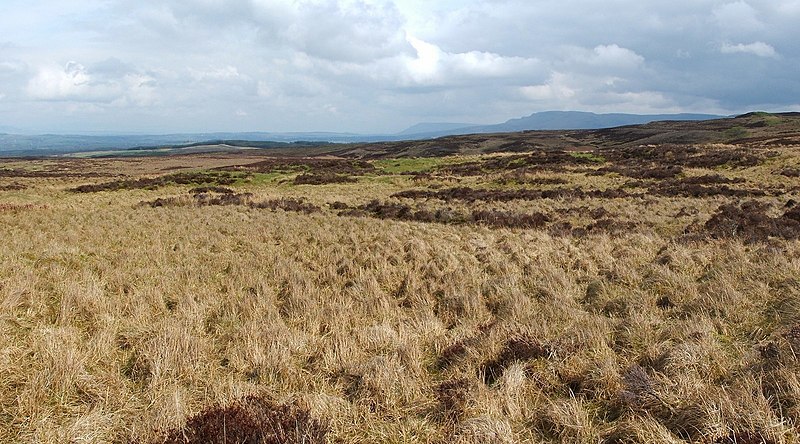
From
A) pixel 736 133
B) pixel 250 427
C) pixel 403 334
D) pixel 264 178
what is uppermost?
pixel 736 133

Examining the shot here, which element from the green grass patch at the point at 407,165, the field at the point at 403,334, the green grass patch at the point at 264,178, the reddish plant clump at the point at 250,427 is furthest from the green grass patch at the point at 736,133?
the reddish plant clump at the point at 250,427

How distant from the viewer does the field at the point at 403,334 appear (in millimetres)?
4020

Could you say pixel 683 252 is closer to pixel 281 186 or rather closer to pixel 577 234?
pixel 577 234

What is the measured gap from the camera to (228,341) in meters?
6.11

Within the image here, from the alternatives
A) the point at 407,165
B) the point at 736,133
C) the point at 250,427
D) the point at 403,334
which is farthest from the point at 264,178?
the point at 736,133

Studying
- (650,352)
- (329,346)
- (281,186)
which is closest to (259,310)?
(329,346)

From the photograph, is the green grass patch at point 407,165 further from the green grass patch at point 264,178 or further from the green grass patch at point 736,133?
the green grass patch at point 736,133

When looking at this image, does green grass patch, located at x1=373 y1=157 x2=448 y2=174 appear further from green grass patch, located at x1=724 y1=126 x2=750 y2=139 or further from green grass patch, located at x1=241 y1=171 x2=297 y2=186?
green grass patch, located at x1=724 y1=126 x2=750 y2=139

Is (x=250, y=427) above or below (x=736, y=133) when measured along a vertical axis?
below

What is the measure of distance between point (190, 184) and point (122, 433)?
39.8 metres

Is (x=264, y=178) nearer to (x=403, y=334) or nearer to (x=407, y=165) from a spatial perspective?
(x=407, y=165)

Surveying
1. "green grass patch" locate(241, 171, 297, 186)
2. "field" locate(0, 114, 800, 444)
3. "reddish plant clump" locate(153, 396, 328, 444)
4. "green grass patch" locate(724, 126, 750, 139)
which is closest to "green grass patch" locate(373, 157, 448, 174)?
"green grass patch" locate(241, 171, 297, 186)

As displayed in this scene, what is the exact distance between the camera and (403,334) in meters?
6.26

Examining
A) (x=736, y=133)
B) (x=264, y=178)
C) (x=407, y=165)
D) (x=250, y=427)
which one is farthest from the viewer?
(x=736, y=133)
